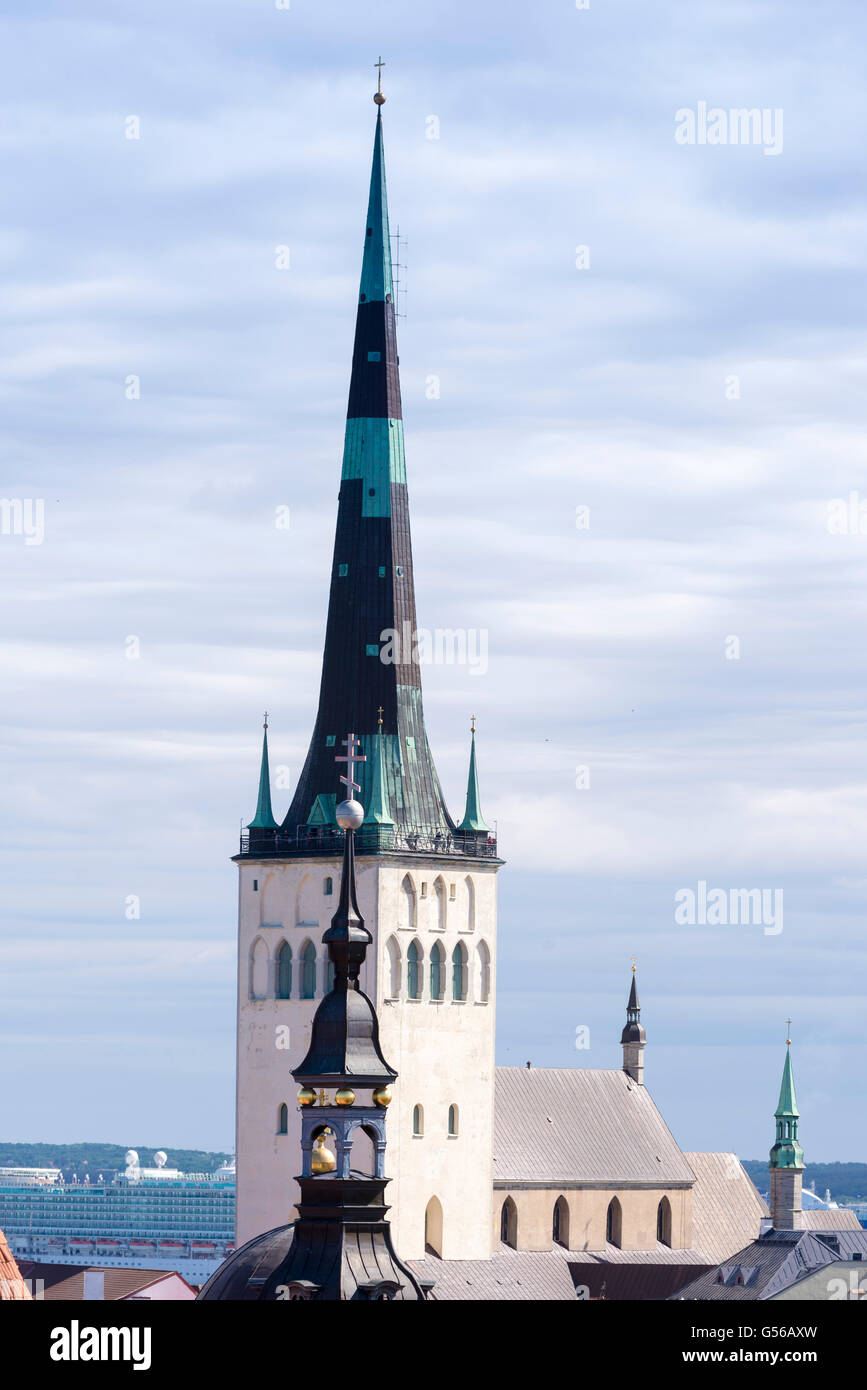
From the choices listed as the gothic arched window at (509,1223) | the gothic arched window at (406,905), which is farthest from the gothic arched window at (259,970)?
the gothic arched window at (509,1223)

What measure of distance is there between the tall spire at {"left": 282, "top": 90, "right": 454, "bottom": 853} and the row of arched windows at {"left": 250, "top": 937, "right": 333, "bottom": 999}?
3.67 meters

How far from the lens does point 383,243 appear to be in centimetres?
11062

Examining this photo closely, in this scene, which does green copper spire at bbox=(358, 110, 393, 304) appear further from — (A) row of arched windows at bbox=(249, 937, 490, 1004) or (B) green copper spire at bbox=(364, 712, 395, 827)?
(A) row of arched windows at bbox=(249, 937, 490, 1004)

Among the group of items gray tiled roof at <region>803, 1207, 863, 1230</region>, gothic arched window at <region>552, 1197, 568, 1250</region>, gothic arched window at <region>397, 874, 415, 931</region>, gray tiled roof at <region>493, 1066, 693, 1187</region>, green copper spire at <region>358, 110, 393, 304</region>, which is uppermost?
green copper spire at <region>358, 110, 393, 304</region>

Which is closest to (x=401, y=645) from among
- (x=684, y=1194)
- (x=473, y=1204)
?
(x=473, y=1204)

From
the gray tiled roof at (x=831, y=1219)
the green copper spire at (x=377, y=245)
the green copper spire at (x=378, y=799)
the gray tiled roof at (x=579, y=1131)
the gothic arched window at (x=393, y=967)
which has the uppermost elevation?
the green copper spire at (x=377, y=245)

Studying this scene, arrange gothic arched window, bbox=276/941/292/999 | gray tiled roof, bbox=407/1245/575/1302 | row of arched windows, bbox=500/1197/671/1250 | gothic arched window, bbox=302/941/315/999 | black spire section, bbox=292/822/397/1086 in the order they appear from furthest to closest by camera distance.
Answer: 1. row of arched windows, bbox=500/1197/671/1250
2. gothic arched window, bbox=276/941/292/999
3. gothic arched window, bbox=302/941/315/999
4. gray tiled roof, bbox=407/1245/575/1302
5. black spire section, bbox=292/822/397/1086

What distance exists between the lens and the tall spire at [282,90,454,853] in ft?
355

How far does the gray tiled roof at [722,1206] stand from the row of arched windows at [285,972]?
3350 centimetres

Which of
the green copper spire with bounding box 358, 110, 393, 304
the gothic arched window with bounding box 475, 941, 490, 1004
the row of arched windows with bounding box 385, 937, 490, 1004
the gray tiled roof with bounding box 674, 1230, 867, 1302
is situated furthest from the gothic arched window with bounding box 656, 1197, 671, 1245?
the green copper spire with bounding box 358, 110, 393, 304

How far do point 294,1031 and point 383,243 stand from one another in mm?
27546

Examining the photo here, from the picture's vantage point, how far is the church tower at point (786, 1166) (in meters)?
144

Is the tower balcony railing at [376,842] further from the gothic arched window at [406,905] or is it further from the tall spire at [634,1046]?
the tall spire at [634,1046]
